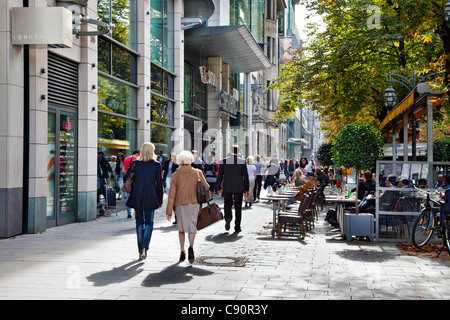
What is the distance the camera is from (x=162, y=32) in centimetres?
2178

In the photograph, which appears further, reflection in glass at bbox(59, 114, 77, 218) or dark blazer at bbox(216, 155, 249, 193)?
reflection in glass at bbox(59, 114, 77, 218)

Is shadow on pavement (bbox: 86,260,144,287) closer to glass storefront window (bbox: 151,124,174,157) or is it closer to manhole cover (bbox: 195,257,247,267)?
manhole cover (bbox: 195,257,247,267)

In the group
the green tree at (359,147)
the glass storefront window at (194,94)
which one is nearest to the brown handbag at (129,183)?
the green tree at (359,147)

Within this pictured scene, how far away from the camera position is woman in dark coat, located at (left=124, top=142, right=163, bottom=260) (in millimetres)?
8719

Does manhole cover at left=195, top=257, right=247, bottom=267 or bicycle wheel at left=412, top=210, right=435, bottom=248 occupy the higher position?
bicycle wheel at left=412, top=210, right=435, bottom=248

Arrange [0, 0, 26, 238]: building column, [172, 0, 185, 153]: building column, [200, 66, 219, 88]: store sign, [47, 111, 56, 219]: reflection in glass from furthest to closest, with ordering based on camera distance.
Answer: [200, 66, 219, 88]: store sign
[172, 0, 185, 153]: building column
[47, 111, 56, 219]: reflection in glass
[0, 0, 26, 238]: building column

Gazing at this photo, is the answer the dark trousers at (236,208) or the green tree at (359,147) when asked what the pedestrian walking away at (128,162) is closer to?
the dark trousers at (236,208)

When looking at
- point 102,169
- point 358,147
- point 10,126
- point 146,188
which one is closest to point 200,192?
point 146,188

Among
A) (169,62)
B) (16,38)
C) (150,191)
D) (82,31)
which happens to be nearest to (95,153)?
(82,31)

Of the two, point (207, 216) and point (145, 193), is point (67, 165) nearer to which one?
point (207, 216)

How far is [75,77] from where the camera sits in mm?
13898

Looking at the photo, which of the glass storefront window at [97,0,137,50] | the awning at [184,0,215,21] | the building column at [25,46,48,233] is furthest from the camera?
the awning at [184,0,215,21]

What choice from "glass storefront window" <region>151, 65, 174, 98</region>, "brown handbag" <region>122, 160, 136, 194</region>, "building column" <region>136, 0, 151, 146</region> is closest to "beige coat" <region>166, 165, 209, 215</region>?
"brown handbag" <region>122, 160, 136, 194</region>

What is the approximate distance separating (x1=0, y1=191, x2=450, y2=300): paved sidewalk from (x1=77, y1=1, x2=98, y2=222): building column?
2.13 meters
